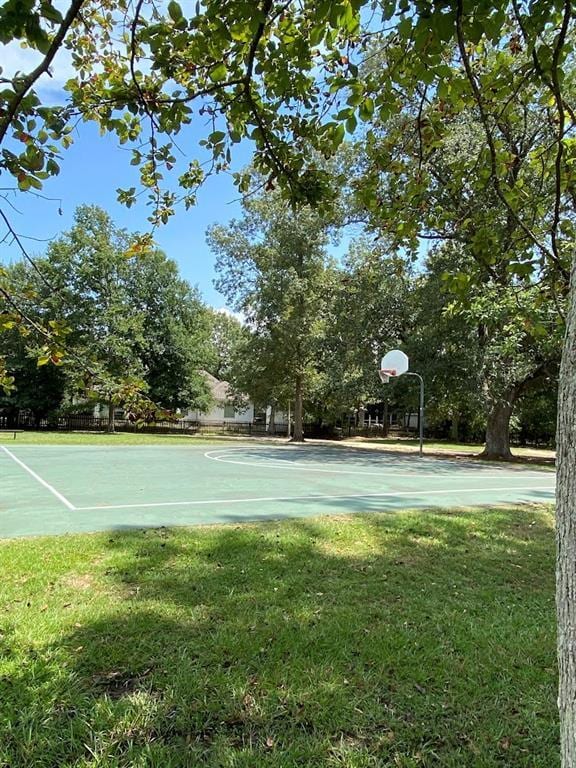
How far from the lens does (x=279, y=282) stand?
25984 millimetres

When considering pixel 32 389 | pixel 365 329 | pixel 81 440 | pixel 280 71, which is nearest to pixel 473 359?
pixel 365 329

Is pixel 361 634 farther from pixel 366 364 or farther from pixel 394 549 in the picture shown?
pixel 366 364

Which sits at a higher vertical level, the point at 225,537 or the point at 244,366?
the point at 244,366

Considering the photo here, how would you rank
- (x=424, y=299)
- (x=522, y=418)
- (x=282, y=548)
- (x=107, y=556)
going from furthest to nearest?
(x=522, y=418), (x=424, y=299), (x=282, y=548), (x=107, y=556)

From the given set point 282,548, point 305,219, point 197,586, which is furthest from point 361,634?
point 305,219

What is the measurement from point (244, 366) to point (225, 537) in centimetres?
2231

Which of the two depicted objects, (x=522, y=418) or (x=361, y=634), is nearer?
(x=361, y=634)

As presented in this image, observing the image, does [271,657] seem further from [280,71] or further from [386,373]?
[386,373]

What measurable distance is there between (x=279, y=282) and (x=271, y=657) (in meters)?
24.0

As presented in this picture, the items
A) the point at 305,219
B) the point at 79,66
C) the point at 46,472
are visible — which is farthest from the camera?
the point at 305,219

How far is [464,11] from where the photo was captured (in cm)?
226

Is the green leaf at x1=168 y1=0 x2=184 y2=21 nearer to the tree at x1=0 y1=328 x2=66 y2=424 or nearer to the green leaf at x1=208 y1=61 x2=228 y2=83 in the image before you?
the green leaf at x1=208 y1=61 x2=228 y2=83

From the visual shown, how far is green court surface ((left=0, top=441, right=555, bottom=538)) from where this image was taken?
6.82 meters

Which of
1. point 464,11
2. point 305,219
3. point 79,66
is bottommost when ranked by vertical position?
point 464,11
